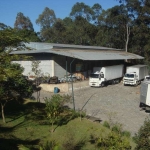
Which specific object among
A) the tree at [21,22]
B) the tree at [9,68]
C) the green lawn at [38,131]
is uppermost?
the tree at [21,22]

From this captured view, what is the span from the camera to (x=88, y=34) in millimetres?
66500

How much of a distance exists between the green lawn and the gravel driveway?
6.68ft

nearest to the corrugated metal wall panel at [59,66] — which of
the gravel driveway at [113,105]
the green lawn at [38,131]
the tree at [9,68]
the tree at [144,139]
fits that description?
the gravel driveway at [113,105]

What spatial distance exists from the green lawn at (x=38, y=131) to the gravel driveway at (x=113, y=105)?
2.04 meters

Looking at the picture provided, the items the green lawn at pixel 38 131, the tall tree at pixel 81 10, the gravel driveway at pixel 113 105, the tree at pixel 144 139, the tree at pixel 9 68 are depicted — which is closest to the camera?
the tree at pixel 9 68

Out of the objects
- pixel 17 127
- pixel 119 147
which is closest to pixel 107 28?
pixel 17 127

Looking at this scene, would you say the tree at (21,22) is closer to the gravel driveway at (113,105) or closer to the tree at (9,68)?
the gravel driveway at (113,105)

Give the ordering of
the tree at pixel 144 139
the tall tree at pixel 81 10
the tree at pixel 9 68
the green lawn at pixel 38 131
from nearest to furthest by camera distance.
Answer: the tree at pixel 9 68
the tree at pixel 144 139
the green lawn at pixel 38 131
the tall tree at pixel 81 10

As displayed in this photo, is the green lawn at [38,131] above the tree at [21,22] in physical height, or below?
below

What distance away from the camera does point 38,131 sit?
41.1 feet

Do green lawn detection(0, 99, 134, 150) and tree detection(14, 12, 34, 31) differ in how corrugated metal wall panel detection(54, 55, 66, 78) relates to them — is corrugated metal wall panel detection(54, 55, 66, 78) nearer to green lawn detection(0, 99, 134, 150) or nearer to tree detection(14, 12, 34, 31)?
green lawn detection(0, 99, 134, 150)

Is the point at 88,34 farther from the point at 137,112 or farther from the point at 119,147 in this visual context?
the point at 119,147

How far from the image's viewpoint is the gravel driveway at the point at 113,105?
52.5 ft

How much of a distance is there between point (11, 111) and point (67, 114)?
15.0 ft
